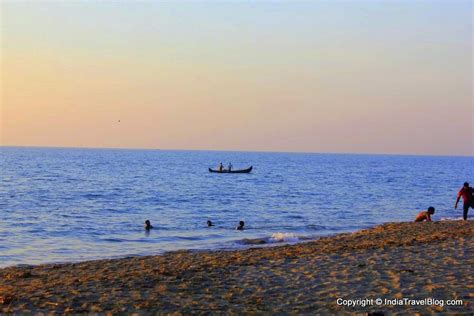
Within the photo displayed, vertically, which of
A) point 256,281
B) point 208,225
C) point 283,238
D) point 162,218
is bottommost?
point 162,218

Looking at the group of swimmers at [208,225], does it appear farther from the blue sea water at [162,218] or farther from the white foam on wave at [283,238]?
the white foam on wave at [283,238]

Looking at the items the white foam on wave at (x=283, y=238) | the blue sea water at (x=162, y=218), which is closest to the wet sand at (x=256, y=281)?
the blue sea water at (x=162, y=218)

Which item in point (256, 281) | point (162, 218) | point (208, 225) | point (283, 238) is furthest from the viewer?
point (162, 218)

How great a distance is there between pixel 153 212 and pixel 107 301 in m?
25.0

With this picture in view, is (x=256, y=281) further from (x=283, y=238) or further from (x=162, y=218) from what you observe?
(x=162, y=218)

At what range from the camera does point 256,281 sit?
10906mm

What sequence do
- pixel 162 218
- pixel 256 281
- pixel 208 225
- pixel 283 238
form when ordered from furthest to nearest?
pixel 162 218 → pixel 208 225 → pixel 283 238 → pixel 256 281

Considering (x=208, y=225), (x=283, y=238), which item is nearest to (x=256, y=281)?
(x=283, y=238)

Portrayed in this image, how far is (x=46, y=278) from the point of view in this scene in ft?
40.2

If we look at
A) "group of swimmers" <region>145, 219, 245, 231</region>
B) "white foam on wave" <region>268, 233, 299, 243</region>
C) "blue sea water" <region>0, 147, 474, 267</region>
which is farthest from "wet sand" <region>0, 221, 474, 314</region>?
"group of swimmers" <region>145, 219, 245, 231</region>

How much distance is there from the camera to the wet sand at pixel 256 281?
9.02 meters

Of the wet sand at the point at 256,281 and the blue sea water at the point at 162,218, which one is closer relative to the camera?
the wet sand at the point at 256,281

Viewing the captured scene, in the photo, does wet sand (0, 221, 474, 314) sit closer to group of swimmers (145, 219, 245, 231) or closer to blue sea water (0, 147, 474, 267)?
blue sea water (0, 147, 474, 267)

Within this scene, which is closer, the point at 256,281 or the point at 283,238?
the point at 256,281
